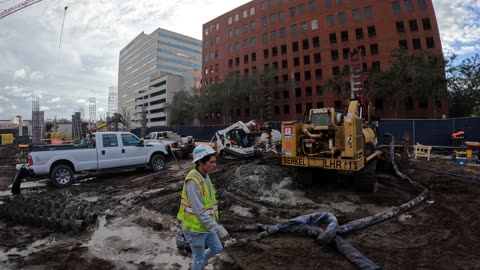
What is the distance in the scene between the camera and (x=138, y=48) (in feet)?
384

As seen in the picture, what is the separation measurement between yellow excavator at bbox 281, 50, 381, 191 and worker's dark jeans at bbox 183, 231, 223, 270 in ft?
16.4

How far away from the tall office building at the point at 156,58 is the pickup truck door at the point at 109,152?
83829 millimetres

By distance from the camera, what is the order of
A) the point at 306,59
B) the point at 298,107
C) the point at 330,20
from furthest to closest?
1. the point at 298,107
2. the point at 306,59
3. the point at 330,20

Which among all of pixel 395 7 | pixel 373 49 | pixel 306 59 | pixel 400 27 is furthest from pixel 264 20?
pixel 400 27

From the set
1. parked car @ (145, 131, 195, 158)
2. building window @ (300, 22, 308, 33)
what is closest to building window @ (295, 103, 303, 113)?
building window @ (300, 22, 308, 33)

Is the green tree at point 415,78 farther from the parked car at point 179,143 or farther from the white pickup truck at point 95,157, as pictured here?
the white pickup truck at point 95,157

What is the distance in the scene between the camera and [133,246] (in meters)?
4.55

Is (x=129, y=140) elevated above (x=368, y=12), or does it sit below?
below

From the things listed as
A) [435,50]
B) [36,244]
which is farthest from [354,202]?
Result: [435,50]

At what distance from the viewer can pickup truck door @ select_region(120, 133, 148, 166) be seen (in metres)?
10.9

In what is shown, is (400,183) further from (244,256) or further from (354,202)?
(244,256)

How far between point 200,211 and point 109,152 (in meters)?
8.97

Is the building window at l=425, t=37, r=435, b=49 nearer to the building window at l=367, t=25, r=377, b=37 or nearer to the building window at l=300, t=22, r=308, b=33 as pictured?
the building window at l=367, t=25, r=377, b=37

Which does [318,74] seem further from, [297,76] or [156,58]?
[156,58]
